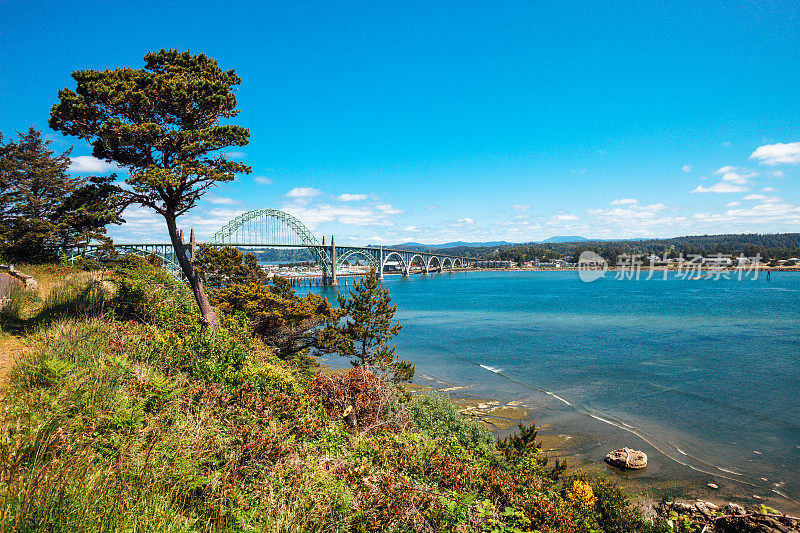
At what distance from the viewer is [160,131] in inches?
512

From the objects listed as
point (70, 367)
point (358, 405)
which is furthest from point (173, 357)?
point (358, 405)

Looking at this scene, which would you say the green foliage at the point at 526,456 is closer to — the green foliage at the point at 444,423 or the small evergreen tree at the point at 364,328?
the green foliage at the point at 444,423

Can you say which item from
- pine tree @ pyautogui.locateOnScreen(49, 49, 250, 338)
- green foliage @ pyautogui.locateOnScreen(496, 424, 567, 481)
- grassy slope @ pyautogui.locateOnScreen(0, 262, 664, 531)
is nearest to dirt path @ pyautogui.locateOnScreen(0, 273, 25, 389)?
grassy slope @ pyautogui.locateOnScreen(0, 262, 664, 531)

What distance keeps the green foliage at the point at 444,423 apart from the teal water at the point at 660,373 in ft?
25.6

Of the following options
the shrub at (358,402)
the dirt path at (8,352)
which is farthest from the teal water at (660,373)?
the dirt path at (8,352)

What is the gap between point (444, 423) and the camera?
1577 cm

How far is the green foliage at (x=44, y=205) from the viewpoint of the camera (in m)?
12.1

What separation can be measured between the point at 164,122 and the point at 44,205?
14822mm

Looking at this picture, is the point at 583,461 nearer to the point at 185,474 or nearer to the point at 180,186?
the point at 185,474

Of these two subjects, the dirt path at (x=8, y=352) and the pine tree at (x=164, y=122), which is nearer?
the dirt path at (x=8, y=352)

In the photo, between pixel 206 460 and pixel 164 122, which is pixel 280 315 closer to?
pixel 164 122

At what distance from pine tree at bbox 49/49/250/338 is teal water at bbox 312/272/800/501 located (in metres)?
20.9

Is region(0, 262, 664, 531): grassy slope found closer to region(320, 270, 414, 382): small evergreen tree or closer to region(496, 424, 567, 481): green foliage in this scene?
region(496, 424, 567, 481): green foliage

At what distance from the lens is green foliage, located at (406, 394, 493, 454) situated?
14.9m
